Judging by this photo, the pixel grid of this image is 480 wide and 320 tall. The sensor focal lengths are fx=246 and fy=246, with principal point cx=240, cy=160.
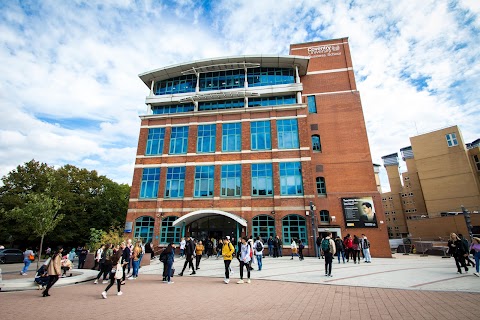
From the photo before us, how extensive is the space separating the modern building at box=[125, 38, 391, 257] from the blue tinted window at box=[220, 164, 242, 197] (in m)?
0.10

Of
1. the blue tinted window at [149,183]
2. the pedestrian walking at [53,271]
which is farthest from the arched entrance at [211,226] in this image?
the pedestrian walking at [53,271]

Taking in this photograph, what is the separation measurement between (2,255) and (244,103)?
27.3 meters

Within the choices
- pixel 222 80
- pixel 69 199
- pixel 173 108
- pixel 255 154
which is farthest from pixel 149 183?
pixel 69 199

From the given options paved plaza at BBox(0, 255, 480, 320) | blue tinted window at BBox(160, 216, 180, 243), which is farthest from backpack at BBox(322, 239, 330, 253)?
blue tinted window at BBox(160, 216, 180, 243)

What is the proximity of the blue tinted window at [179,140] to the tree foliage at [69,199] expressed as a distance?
470 inches

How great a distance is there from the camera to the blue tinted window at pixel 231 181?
75.8 feet

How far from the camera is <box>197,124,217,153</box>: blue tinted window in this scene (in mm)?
25062

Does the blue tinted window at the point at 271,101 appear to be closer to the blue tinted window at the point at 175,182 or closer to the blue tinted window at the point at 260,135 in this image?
the blue tinted window at the point at 260,135

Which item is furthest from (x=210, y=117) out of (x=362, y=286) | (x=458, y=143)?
(x=458, y=143)

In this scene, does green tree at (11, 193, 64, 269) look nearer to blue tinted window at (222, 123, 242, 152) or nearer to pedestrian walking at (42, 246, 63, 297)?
pedestrian walking at (42, 246, 63, 297)

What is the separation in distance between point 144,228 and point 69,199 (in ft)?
54.2

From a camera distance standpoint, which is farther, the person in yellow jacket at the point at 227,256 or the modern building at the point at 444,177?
the modern building at the point at 444,177

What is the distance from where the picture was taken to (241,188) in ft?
75.5

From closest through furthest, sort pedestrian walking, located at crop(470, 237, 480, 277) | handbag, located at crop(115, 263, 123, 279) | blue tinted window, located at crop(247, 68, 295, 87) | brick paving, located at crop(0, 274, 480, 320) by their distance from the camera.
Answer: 1. brick paving, located at crop(0, 274, 480, 320)
2. handbag, located at crop(115, 263, 123, 279)
3. pedestrian walking, located at crop(470, 237, 480, 277)
4. blue tinted window, located at crop(247, 68, 295, 87)
